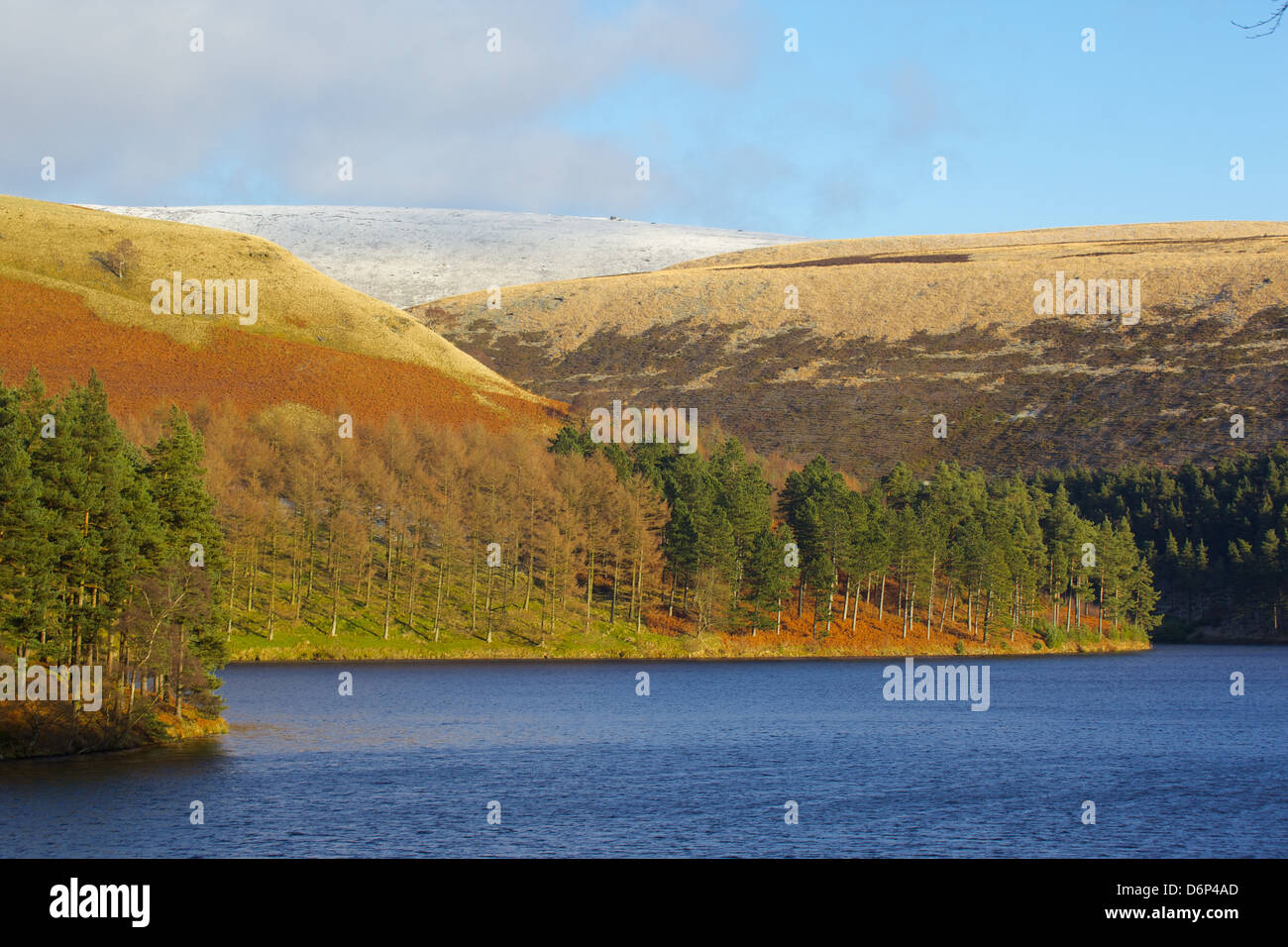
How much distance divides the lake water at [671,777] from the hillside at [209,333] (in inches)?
2415

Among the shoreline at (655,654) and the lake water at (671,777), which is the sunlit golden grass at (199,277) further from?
the lake water at (671,777)

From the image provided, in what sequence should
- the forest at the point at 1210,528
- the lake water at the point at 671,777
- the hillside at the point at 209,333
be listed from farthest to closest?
1. the forest at the point at 1210,528
2. the hillside at the point at 209,333
3. the lake water at the point at 671,777

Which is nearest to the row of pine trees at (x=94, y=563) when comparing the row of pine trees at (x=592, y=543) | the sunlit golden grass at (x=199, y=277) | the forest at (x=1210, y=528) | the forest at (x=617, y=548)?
the row of pine trees at (x=592, y=543)

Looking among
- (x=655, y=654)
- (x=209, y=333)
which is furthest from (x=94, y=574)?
(x=209, y=333)

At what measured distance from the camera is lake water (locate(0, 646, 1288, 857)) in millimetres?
37562

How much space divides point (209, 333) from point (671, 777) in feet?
369

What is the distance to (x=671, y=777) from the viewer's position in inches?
1937

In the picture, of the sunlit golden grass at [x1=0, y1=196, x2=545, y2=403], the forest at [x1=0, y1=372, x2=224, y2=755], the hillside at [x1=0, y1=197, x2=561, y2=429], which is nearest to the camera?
the forest at [x1=0, y1=372, x2=224, y2=755]

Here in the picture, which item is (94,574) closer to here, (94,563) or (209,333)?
(94,563)

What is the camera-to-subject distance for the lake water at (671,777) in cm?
3756

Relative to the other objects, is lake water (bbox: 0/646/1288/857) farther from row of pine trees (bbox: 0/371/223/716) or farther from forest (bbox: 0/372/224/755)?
row of pine trees (bbox: 0/371/223/716)

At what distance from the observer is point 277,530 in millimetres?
98562

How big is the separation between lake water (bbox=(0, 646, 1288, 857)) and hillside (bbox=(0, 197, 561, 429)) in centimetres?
6135

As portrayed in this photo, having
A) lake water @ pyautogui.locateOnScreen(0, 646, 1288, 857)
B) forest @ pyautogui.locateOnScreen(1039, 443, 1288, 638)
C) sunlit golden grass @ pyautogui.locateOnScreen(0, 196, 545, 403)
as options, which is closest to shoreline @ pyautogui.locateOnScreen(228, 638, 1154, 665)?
lake water @ pyautogui.locateOnScreen(0, 646, 1288, 857)
